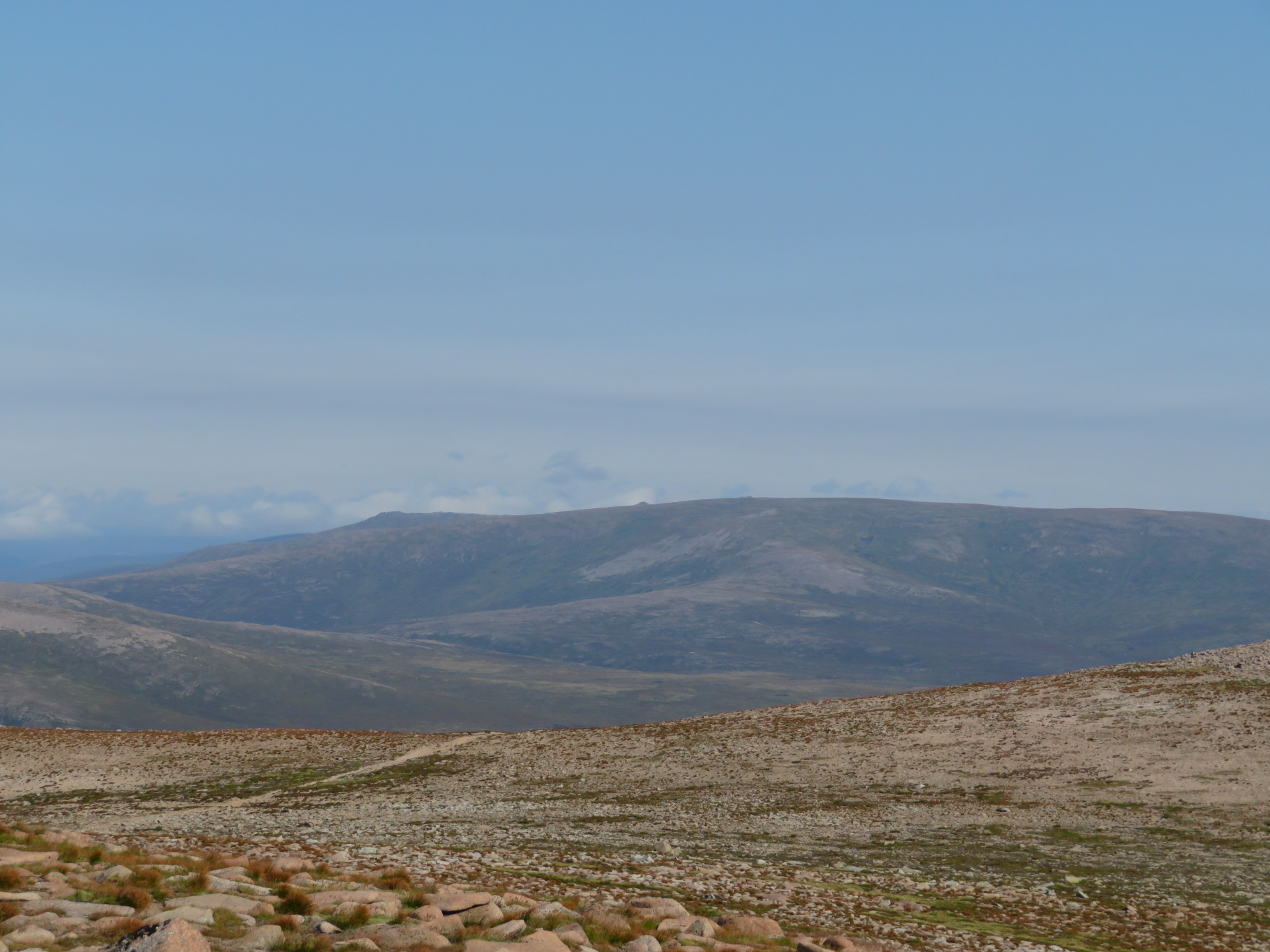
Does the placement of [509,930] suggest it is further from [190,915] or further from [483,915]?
[190,915]

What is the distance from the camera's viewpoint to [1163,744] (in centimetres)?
5275

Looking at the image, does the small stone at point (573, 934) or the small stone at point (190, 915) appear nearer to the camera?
the small stone at point (190, 915)

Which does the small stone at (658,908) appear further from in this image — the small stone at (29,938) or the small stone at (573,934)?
the small stone at (29,938)

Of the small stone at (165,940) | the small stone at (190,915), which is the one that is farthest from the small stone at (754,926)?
the small stone at (165,940)

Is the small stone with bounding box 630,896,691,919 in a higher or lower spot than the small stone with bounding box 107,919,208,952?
lower

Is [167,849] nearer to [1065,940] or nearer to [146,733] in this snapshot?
[1065,940]

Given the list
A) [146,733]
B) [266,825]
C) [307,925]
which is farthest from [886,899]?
[146,733]

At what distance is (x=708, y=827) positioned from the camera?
134 ft

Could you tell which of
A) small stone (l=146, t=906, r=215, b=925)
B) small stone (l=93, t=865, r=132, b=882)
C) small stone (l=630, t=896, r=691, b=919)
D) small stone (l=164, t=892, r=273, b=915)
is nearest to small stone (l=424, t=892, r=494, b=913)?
small stone (l=164, t=892, r=273, b=915)

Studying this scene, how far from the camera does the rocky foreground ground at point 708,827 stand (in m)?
17.7

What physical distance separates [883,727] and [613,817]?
2718 centimetres

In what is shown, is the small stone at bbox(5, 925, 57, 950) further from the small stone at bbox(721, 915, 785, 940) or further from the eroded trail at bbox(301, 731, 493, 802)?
the eroded trail at bbox(301, 731, 493, 802)

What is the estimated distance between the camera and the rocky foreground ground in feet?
58.2

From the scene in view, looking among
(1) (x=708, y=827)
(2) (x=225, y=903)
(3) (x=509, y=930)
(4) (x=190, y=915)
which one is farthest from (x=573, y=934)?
(1) (x=708, y=827)
